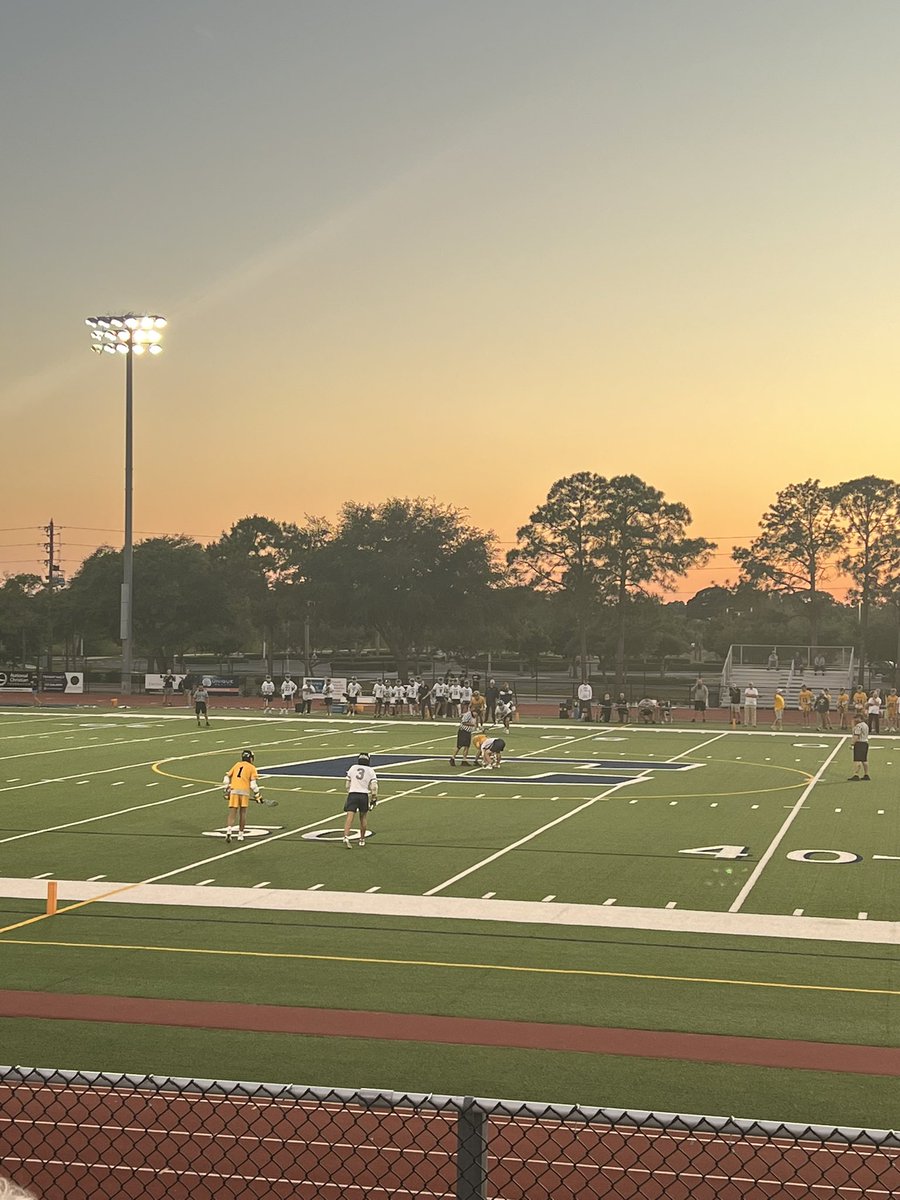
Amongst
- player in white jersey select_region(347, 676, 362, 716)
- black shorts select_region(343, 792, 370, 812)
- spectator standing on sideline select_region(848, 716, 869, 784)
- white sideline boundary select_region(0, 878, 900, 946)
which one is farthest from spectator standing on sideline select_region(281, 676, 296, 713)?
white sideline boundary select_region(0, 878, 900, 946)

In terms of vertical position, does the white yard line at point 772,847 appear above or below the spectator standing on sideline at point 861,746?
below

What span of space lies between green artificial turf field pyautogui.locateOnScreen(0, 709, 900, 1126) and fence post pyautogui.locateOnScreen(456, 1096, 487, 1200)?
238 inches

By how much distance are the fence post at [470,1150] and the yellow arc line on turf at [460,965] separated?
9779mm

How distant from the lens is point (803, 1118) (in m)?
10.1

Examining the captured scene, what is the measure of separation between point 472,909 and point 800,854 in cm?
700

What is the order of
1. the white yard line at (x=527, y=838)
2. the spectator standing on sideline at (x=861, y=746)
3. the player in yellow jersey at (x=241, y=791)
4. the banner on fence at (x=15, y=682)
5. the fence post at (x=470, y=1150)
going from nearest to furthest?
1. the fence post at (x=470, y=1150)
2. the white yard line at (x=527, y=838)
3. the player in yellow jersey at (x=241, y=791)
4. the spectator standing on sideline at (x=861, y=746)
5. the banner on fence at (x=15, y=682)

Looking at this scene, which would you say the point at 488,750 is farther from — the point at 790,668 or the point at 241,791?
the point at 790,668

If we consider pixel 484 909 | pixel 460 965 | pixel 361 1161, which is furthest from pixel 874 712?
pixel 361 1161

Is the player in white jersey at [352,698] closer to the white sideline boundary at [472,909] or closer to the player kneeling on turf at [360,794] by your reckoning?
the player kneeling on turf at [360,794]

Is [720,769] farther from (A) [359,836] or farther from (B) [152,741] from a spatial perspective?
(B) [152,741]

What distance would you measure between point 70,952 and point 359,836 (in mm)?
8401

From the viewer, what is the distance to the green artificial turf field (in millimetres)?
12102

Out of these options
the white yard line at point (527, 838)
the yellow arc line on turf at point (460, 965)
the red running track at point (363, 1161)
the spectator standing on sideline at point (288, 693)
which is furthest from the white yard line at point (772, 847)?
the spectator standing on sideline at point (288, 693)

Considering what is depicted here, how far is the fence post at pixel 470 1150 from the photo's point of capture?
4758mm
